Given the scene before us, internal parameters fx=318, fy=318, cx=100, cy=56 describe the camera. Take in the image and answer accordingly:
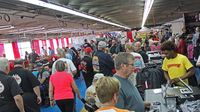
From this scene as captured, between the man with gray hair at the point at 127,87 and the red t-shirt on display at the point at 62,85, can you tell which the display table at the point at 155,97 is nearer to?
the man with gray hair at the point at 127,87

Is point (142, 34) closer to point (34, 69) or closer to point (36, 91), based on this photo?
point (34, 69)

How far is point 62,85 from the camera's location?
20.1 feet

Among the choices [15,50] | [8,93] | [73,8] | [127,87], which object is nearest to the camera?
[127,87]

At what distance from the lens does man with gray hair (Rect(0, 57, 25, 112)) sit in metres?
4.75

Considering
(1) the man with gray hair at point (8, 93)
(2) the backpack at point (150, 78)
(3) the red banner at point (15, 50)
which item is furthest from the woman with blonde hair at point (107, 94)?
(3) the red banner at point (15, 50)

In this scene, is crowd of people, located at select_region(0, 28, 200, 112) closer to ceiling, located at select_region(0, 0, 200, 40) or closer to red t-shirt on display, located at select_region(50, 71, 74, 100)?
red t-shirt on display, located at select_region(50, 71, 74, 100)

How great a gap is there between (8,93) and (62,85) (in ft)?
4.85

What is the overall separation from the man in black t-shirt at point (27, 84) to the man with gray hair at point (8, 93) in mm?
617

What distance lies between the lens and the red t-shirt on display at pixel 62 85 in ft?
20.1

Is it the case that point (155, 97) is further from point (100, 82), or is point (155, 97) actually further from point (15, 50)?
point (15, 50)

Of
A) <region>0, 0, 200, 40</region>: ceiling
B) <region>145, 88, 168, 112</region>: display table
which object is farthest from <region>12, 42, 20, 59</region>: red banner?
<region>145, 88, 168, 112</region>: display table

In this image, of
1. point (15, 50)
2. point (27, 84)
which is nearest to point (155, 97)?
point (27, 84)

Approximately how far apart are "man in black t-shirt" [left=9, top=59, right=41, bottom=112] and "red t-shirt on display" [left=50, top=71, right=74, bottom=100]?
422mm

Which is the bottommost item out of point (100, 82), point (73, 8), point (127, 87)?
point (127, 87)
